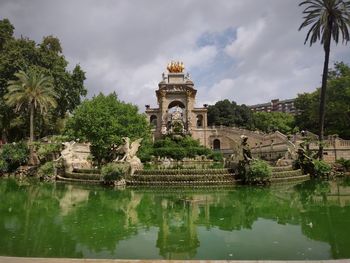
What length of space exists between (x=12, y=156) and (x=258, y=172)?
23.9 metres

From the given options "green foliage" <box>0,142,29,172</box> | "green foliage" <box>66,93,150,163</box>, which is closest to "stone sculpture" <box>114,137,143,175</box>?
"green foliage" <box>66,93,150,163</box>

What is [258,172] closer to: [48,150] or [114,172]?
[114,172]

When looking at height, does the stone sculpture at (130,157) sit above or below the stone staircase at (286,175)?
above

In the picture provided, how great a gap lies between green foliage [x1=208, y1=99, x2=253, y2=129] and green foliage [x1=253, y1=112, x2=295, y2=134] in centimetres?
277

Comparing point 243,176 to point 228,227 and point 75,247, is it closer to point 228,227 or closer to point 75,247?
point 228,227

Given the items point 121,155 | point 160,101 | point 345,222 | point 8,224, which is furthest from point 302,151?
point 160,101

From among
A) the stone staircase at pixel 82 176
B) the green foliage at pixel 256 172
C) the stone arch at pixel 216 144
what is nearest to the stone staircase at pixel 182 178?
the green foliage at pixel 256 172

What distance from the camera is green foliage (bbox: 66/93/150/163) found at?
99.7 feet

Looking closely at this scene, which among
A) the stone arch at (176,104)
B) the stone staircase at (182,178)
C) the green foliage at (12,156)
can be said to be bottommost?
the stone staircase at (182,178)

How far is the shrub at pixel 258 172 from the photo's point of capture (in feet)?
66.4

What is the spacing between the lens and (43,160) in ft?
107

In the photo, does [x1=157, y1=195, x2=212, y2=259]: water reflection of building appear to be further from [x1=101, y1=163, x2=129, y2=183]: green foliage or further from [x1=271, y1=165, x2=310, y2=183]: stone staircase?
[x1=271, y1=165, x2=310, y2=183]: stone staircase

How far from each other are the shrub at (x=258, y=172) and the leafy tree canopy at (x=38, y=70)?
27.2 m

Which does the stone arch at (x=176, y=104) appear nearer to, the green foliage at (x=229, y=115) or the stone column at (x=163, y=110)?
the stone column at (x=163, y=110)
